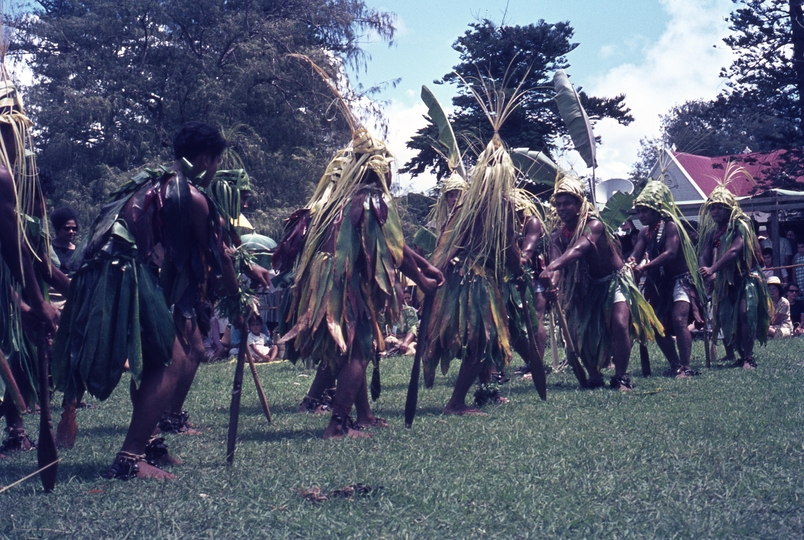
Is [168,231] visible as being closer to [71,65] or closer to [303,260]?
[303,260]

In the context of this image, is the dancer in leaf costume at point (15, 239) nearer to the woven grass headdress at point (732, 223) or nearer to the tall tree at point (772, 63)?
the woven grass headdress at point (732, 223)

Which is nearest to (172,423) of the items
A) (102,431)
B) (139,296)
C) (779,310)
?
(102,431)

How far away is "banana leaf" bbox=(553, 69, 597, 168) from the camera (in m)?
9.91

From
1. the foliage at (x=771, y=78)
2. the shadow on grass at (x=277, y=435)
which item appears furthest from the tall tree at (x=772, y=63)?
the shadow on grass at (x=277, y=435)

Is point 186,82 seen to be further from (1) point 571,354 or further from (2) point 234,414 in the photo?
(2) point 234,414

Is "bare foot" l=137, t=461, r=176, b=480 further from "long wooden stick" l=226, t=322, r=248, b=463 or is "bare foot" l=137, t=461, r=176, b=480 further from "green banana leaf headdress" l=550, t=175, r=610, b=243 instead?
"green banana leaf headdress" l=550, t=175, r=610, b=243

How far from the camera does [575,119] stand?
33.4 feet

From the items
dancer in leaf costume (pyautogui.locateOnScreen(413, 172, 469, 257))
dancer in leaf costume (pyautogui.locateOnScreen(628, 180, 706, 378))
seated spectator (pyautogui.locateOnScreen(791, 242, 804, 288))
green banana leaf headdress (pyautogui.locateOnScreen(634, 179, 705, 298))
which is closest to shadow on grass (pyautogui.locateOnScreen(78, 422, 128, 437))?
dancer in leaf costume (pyautogui.locateOnScreen(413, 172, 469, 257))

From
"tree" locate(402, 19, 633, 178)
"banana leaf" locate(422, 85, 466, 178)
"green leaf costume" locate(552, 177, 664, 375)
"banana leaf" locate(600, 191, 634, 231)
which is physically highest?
"tree" locate(402, 19, 633, 178)

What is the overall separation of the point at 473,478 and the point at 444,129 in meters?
4.20

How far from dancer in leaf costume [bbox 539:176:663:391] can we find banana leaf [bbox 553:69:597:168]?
267cm

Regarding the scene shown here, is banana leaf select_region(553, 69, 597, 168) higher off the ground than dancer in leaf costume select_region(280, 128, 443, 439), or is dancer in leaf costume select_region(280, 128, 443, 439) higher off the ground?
banana leaf select_region(553, 69, 597, 168)

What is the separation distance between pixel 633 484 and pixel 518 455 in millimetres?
744

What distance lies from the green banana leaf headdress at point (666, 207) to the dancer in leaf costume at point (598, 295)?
869 millimetres
